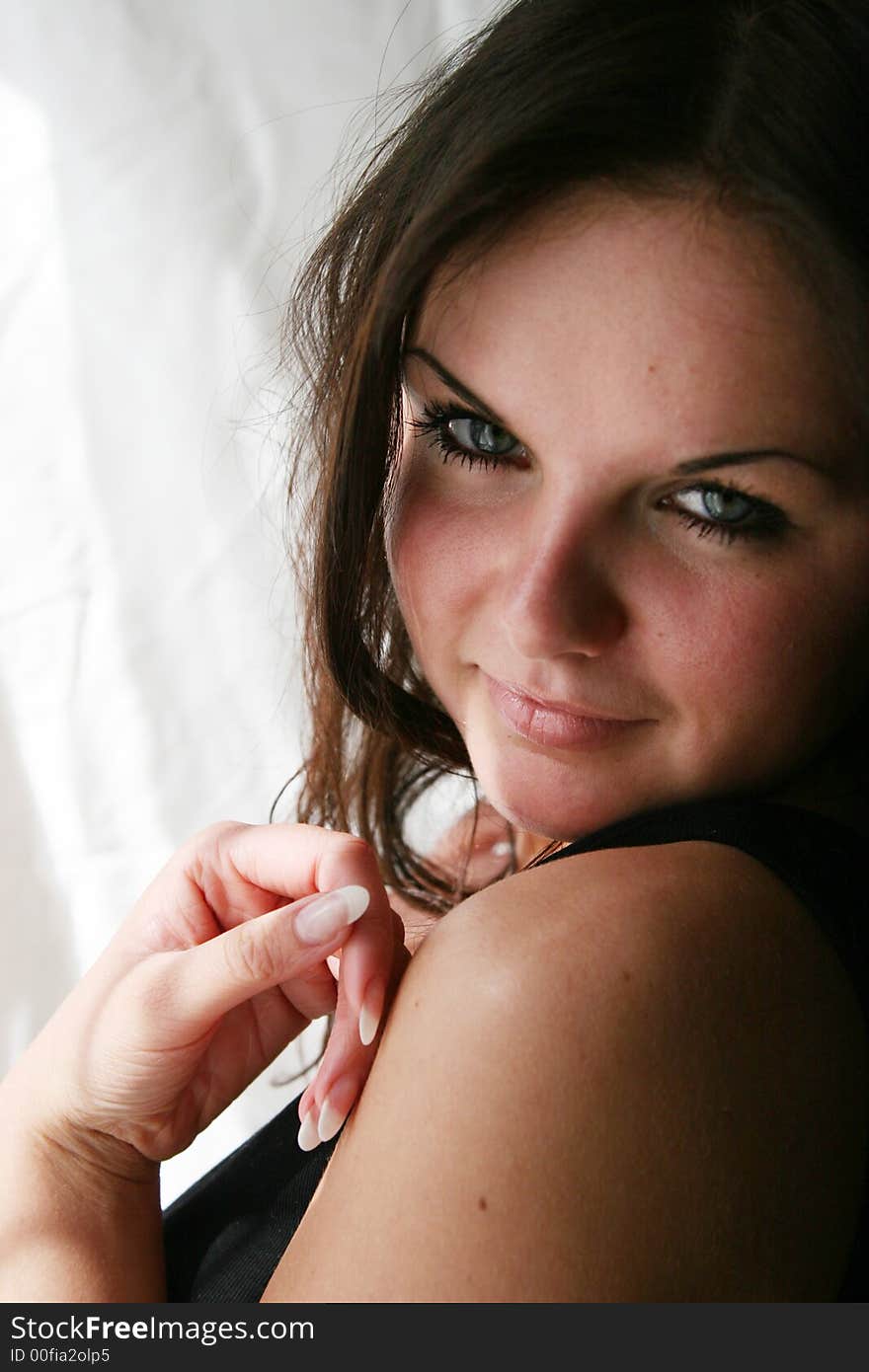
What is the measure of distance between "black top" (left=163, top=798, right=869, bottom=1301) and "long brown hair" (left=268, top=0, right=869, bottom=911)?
282 millimetres

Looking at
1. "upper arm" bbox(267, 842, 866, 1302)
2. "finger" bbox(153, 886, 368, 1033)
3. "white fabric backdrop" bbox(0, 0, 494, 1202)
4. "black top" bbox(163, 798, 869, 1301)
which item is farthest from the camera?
"white fabric backdrop" bbox(0, 0, 494, 1202)

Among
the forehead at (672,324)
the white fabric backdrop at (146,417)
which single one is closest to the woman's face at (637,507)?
the forehead at (672,324)

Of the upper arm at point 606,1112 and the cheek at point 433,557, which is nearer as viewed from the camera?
the upper arm at point 606,1112

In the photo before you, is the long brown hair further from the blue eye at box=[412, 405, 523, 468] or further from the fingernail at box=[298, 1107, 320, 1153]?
the fingernail at box=[298, 1107, 320, 1153]

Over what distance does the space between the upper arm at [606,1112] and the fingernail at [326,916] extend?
15 centimetres

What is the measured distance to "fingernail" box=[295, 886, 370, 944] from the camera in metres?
0.96

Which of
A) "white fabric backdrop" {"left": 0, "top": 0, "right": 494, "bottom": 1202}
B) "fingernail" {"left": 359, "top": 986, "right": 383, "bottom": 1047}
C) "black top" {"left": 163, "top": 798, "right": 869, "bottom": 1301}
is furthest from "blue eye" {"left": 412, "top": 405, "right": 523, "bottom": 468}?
"white fabric backdrop" {"left": 0, "top": 0, "right": 494, "bottom": 1202}

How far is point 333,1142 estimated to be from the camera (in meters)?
1.18

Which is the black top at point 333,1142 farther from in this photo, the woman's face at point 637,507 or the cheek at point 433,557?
the cheek at point 433,557

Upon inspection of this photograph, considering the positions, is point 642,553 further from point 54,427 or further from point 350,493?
point 54,427

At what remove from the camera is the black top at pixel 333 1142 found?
0.85 m

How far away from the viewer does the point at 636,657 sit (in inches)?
38.1

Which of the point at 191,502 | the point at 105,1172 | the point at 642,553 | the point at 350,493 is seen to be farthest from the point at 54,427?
the point at 642,553

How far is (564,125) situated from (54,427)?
4.10 feet
